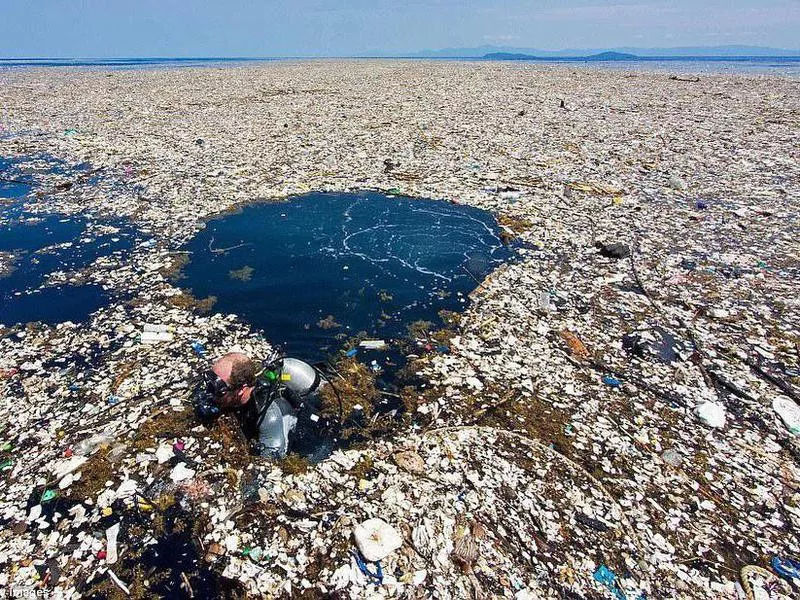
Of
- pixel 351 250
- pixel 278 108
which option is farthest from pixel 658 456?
pixel 278 108

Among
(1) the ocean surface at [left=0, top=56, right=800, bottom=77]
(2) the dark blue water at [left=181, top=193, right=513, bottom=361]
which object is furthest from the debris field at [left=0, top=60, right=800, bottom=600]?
(1) the ocean surface at [left=0, top=56, right=800, bottom=77]

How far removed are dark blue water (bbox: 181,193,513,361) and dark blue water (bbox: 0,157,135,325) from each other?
5.17ft

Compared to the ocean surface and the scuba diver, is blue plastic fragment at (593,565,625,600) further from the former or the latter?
the ocean surface

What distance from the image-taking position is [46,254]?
8.69m

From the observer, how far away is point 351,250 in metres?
9.15

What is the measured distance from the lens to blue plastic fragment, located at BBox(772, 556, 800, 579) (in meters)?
3.53

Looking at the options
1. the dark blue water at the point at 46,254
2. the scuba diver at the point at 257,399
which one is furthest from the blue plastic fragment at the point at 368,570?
the dark blue water at the point at 46,254

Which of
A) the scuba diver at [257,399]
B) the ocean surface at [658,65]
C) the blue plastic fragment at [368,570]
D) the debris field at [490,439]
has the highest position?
the scuba diver at [257,399]

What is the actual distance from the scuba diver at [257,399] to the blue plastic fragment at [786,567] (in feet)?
A: 14.2

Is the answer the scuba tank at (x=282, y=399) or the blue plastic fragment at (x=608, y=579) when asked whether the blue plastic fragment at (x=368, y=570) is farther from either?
the blue plastic fragment at (x=608, y=579)

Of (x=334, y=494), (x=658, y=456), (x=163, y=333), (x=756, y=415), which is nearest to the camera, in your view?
(x=334, y=494)

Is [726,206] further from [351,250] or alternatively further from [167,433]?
[167,433]

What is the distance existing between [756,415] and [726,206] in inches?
318

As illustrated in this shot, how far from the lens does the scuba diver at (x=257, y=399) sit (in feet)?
15.2
